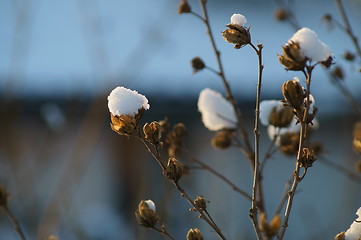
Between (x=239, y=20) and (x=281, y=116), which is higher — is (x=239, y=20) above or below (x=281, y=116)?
above

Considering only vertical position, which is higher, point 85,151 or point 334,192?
point 85,151

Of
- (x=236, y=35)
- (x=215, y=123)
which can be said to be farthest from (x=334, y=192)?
(x=236, y=35)

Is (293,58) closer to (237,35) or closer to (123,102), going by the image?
(237,35)

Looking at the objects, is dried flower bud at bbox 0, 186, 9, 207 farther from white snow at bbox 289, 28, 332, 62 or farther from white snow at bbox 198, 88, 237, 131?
white snow at bbox 289, 28, 332, 62

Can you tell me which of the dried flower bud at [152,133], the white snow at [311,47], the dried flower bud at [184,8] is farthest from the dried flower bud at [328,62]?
the dried flower bud at [184,8]

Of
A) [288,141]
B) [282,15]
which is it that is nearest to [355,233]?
[288,141]

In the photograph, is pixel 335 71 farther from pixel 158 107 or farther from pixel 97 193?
pixel 97 193
